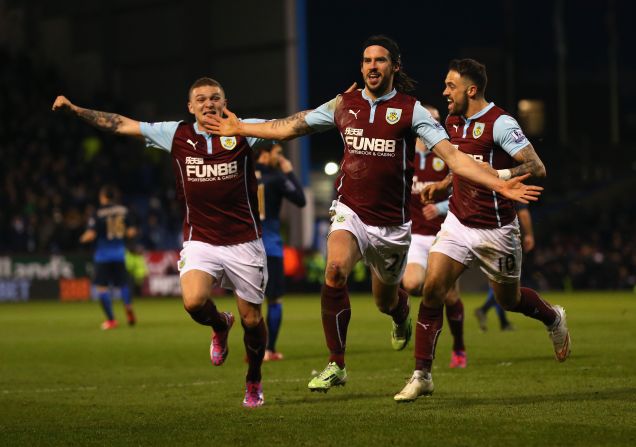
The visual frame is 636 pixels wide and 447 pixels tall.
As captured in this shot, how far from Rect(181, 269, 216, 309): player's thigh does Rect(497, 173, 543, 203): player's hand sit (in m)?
2.47

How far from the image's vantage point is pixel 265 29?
3938 centimetres

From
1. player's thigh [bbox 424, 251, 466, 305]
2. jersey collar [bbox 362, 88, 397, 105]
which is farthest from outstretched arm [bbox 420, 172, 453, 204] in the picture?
jersey collar [bbox 362, 88, 397, 105]

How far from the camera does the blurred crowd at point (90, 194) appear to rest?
32531 mm

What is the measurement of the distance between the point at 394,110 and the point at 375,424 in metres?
2.47

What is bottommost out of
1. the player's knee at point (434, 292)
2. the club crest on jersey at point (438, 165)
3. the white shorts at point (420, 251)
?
the player's knee at point (434, 292)

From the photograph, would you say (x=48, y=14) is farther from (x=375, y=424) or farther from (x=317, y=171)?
(x=375, y=424)

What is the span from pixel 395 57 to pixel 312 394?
2.83 metres

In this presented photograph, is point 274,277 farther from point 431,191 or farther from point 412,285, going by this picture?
point 431,191

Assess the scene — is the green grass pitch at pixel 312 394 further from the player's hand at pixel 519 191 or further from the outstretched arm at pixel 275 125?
the outstretched arm at pixel 275 125

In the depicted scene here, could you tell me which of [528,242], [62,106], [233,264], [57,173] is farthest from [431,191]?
[57,173]

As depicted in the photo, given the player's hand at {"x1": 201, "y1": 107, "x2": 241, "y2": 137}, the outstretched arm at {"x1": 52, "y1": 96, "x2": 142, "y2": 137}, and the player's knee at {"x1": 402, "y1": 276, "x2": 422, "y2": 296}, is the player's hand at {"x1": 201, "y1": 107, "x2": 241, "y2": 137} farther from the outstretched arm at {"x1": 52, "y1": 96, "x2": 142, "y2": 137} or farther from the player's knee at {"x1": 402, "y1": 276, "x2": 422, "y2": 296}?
the player's knee at {"x1": 402, "y1": 276, "x2": 422, "y2": 296}

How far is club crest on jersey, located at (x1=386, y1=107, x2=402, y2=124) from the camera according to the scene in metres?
8.91

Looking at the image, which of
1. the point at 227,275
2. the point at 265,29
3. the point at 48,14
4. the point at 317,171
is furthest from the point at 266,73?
the point at 227,275

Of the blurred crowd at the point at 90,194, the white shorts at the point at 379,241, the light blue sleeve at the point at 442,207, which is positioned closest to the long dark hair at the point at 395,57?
the white shorts at the point at 379,241
